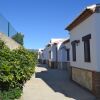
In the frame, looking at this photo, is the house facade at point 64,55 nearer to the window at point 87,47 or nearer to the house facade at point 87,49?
the house facade at point 87,49

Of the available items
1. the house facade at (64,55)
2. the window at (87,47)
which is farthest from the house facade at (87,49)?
the house facade at (64,55)

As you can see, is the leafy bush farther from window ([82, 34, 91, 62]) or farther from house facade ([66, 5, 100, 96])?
window ([82, 34, 91, 62])

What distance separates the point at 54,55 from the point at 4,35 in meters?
24.9

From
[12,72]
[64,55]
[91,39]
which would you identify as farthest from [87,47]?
[64,55]

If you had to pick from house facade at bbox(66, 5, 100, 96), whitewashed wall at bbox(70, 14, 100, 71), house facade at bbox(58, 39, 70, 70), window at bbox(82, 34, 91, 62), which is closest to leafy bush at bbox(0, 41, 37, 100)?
house facade at bbox(66, 5, 100, 96)

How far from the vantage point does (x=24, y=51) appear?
13602 mm

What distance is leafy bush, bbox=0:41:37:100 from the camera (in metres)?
11.5

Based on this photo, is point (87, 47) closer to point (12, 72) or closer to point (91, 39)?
point (91, 39)

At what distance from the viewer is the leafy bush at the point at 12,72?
37.9 feet

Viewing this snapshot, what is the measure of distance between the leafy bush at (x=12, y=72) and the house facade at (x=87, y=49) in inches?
131

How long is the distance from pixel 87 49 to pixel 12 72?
5606mm

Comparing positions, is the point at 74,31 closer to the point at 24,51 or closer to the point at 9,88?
the point at 24,51

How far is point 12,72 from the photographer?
1177 cm

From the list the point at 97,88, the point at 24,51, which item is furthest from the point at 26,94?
the point at 97,88
